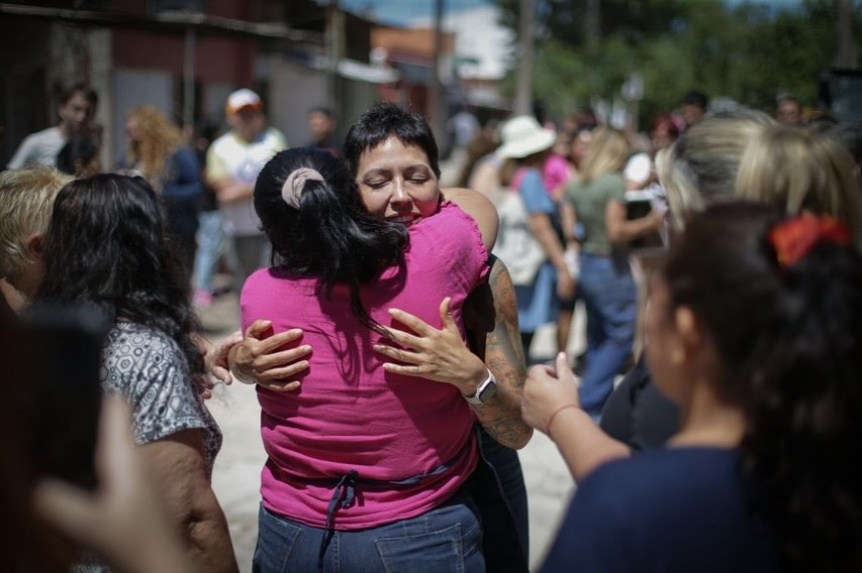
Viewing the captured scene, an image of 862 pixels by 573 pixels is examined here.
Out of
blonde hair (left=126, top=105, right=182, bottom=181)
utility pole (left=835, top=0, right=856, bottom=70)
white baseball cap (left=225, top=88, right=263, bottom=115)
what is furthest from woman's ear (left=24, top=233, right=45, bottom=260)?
utility pole (left=835, top=0, right=856, bottom=70)

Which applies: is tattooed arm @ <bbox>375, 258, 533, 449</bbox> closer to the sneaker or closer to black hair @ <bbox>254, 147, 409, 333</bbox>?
black hair @ <bbox>254, 147, 409, 333</bbox>

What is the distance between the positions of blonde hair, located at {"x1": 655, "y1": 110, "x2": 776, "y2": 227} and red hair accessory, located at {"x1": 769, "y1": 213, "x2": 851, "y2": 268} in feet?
1.28

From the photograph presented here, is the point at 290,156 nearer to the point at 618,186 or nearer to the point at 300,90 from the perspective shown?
the point at 618,186

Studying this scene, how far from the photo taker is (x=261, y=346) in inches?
94.1

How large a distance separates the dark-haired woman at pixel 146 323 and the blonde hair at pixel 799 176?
124 cm

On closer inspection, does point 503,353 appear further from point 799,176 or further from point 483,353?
point 799,176

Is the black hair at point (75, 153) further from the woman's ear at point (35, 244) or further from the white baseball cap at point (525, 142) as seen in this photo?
the woman's ear at point (35, 244)

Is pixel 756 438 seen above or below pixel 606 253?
above

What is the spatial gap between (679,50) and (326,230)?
4453 cm

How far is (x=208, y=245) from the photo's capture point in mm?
10359

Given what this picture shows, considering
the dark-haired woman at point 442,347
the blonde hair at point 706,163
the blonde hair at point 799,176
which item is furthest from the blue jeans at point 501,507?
the blonde hair at point 799,176

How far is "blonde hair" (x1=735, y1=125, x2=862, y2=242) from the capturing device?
71.4 inches

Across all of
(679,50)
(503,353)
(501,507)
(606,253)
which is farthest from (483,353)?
(679,50)

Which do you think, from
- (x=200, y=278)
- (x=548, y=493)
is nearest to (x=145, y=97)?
(x=200, y=278)
